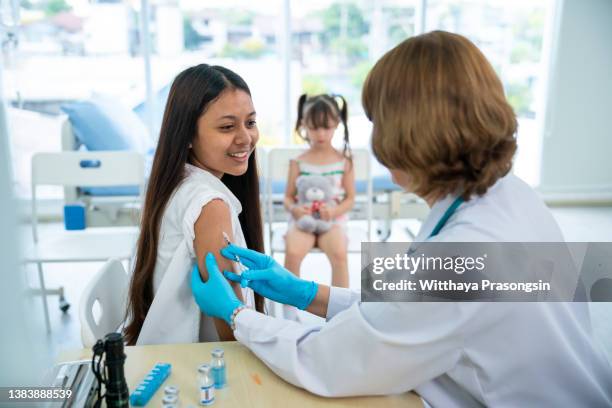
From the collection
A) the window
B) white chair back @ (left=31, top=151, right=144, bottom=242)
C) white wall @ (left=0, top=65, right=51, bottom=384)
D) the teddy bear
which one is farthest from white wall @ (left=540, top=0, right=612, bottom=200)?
white wall @ (left=0, top=65, right=51, bottom=384)

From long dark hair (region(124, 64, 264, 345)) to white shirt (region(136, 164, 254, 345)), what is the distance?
0.9 inches

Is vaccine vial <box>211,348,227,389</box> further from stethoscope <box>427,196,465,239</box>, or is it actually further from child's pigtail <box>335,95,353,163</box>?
child's pigtail <box>335,95,353,163</box>

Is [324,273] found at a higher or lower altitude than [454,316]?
lower

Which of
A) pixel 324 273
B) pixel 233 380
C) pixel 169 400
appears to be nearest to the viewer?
pixel 169 400

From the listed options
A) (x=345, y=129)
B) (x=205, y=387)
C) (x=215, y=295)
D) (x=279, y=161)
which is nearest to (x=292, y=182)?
(x=279, y=161)

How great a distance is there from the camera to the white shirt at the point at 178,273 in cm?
129

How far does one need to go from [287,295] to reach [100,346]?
1.80 feet

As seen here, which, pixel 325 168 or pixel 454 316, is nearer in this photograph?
pixel 454 316

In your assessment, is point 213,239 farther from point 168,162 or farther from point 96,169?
point 96,169

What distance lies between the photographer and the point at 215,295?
1153mm

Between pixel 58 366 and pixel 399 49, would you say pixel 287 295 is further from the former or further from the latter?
pixel 399 49

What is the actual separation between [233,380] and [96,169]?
1.97 m

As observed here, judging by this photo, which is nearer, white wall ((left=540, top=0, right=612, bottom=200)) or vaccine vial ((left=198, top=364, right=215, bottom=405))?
vaccine vial ((left=198, top=364, right=215, bottom=405))

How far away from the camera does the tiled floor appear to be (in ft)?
8.28
